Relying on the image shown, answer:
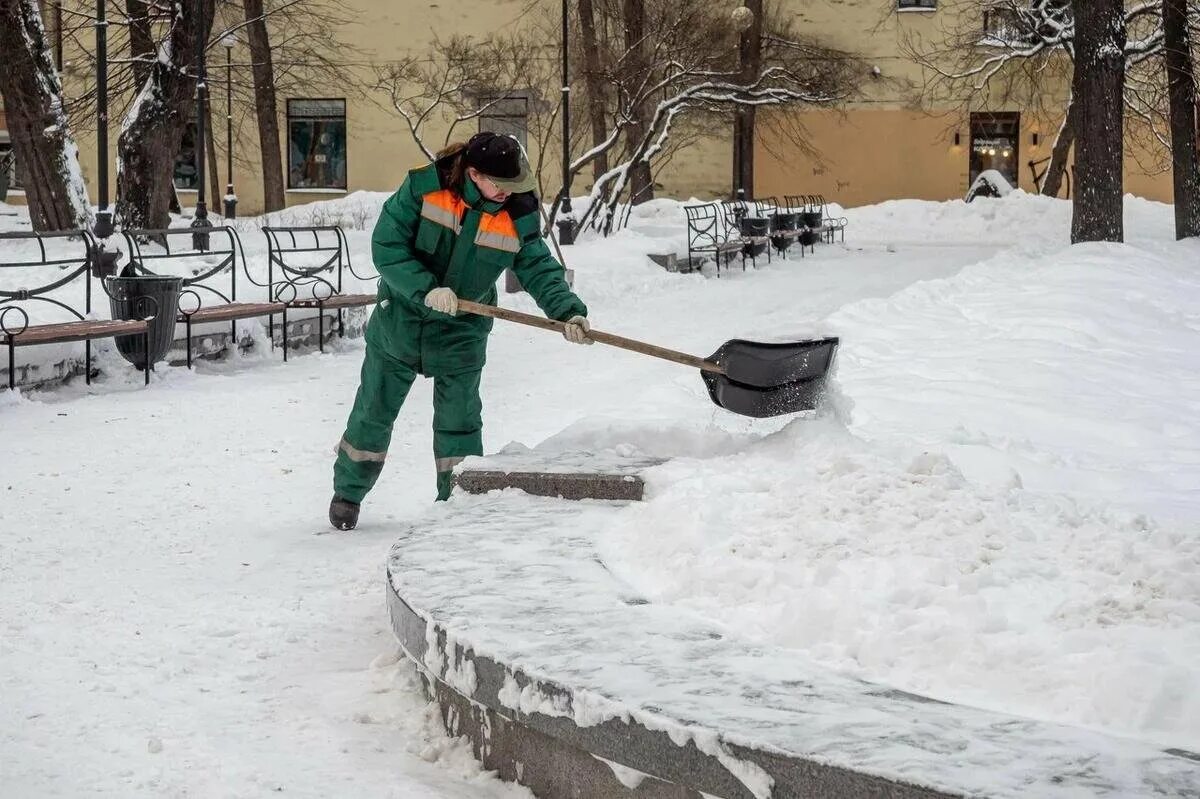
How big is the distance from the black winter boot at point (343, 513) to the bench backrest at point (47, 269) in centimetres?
452

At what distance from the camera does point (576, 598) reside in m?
3.80

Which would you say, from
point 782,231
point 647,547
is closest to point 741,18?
point 782,231

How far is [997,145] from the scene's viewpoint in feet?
120

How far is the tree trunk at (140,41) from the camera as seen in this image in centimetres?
2022

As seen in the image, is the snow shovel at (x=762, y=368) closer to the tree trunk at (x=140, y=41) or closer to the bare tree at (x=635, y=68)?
the tree trunk at (x=140, y=41)

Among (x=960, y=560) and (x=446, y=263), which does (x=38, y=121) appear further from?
(x=960, y=560)

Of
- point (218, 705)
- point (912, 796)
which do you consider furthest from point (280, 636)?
point (912, 796)

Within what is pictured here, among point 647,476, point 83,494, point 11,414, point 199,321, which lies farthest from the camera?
point 199,321

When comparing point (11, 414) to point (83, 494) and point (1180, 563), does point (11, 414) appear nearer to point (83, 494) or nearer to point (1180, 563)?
point (83, 494)

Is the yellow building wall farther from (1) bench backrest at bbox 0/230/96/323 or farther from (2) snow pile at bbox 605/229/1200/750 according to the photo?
(2) snow pile at bbox 605/229/1200/750

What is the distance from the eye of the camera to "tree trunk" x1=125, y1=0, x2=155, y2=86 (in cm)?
2022

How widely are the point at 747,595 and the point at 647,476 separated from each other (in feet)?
4.43

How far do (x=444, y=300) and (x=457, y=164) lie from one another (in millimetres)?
525

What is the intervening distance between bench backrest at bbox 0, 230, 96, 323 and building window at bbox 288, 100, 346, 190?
18.0 metres
